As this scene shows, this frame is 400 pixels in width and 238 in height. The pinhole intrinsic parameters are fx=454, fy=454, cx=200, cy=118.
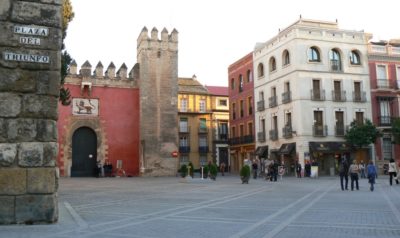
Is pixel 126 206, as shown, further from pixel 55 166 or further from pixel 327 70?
pixel 327 70

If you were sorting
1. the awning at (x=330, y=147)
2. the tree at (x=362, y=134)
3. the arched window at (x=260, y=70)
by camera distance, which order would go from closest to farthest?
the tree at (x=362, y=134) → the awning at (x=330, y=147) → the arched window at (x=260, y=70)

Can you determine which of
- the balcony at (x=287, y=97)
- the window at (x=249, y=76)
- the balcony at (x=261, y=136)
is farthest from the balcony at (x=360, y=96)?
the window at (x=249, y=76)

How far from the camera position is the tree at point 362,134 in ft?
113

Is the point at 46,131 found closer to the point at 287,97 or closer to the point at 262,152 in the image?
the point at 287,97

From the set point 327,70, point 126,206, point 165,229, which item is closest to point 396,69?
point 327,70

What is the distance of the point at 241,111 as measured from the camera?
4691 centimetres

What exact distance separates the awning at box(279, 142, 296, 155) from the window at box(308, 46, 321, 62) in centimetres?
724

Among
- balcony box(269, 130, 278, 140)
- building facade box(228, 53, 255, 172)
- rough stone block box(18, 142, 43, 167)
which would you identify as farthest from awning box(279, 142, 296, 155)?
rough stone block box(18, 142, 43, 167)

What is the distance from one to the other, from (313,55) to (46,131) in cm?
3244

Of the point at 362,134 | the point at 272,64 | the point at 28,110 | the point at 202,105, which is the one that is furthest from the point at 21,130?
the point at 202,105

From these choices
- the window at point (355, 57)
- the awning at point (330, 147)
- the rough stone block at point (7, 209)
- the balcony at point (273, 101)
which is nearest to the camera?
the rough stone block at point (7, 209)

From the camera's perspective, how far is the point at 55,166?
8.49 metres

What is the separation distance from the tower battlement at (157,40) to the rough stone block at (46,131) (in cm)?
2798

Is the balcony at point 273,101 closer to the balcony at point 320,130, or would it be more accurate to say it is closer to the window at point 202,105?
the balcony at point 320,130
